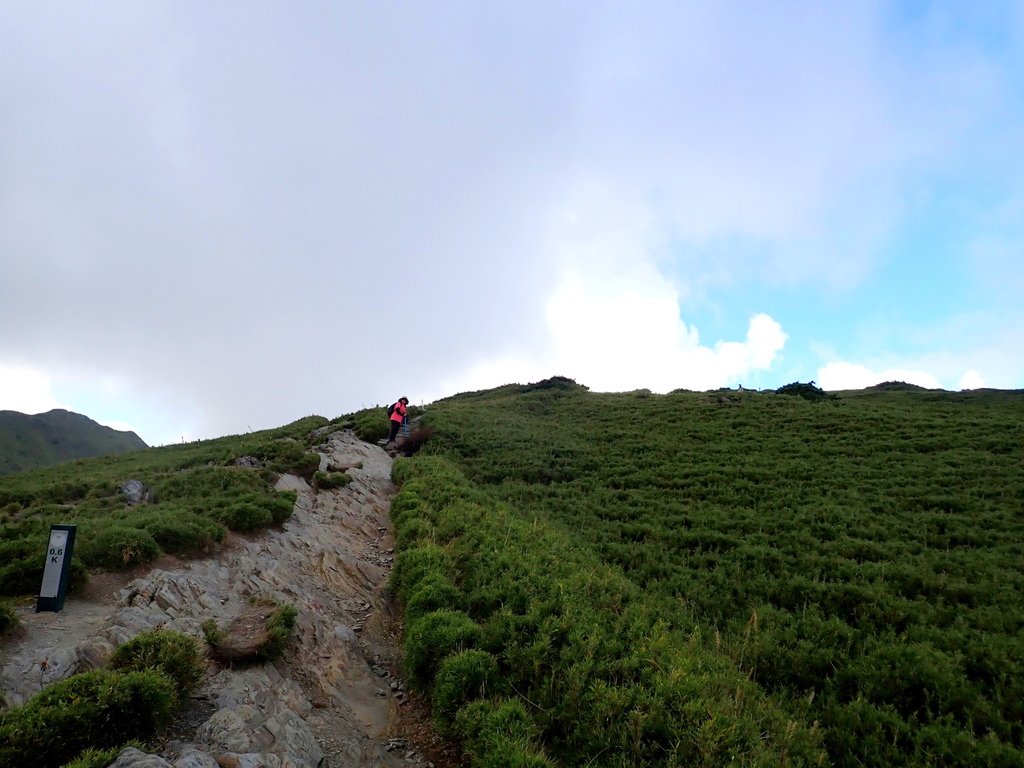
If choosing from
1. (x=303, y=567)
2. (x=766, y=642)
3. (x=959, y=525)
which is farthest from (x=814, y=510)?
(x=303, y=567)

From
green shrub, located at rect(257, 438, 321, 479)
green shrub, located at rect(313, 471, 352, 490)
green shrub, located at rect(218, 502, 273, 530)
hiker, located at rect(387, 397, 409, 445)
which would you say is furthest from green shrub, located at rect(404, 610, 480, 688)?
hiker, located at rect(387, 397, 409, 445)

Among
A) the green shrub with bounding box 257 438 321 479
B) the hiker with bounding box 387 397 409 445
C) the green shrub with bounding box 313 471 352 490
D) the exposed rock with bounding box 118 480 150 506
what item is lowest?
the exposed rock with bounding box 118 480 150 506

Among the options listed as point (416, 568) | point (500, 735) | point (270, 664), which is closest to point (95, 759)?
point (270, 664)

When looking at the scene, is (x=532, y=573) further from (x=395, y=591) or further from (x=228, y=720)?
(x=228, y=720)

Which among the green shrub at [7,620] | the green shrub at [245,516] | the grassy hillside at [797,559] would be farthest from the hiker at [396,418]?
the green shrub at [7,620]

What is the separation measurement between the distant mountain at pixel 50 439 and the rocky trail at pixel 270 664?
13032cm

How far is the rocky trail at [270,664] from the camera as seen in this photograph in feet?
20.4

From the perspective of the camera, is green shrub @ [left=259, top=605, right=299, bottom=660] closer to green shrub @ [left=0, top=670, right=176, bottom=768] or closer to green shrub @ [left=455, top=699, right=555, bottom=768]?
green shrub @ [left=0, top=670, right=176, bottom=768]

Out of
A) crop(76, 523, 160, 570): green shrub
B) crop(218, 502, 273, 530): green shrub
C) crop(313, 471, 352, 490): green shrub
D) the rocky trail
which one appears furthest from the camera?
crop(313, 471, 352, 490): green shrub

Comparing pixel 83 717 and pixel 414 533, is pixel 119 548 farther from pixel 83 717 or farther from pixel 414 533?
pixel 414 533

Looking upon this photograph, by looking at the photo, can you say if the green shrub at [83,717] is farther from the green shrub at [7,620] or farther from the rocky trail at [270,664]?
the green shrub at [7,620]

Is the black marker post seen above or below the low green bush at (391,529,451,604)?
above

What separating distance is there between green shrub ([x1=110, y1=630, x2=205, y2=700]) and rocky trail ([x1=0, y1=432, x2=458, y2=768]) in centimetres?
26

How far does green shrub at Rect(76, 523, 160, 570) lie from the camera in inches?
372
